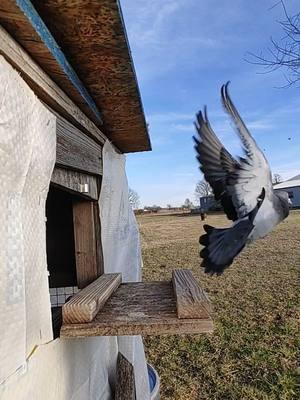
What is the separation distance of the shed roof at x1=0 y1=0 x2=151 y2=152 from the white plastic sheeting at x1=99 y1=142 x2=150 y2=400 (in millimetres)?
453

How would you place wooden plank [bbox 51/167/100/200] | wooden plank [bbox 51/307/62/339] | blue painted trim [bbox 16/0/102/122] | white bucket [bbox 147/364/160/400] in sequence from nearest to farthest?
1. blue painted trim [bbox 16/0/102/122]
2. wooden plank [bbox 51/307/62/339]
3. wooden plank [bbox 51/167/100/200]
4. white bucket [bbox 147/364/160/400]

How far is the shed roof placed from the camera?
25.1 inches

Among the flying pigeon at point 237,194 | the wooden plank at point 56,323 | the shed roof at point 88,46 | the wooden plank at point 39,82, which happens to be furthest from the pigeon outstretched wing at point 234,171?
the wooden plank at point 56,323

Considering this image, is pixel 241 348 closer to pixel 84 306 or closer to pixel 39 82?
pixel 84 306

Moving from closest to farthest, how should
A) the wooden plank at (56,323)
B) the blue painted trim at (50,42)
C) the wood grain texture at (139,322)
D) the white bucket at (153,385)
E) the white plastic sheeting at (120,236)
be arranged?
the blue painted trim at (50,42) → the wood grain texture at (139,322) → the wooden plank at (56,323) → the white plastic sheeting at (120,236) → the white bucket at (153,385)

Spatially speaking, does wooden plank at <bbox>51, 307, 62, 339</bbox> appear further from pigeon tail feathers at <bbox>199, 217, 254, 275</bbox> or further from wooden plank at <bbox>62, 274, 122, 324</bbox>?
pigeon tail feathers at <bbox>199, 217, 254, 275</bbox>

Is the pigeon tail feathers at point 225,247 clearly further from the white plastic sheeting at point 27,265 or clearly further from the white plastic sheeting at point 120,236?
the white plastic sheeting at point 27,265

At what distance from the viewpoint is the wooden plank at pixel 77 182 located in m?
1.07

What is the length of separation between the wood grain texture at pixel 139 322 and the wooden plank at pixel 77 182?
369 millimetres

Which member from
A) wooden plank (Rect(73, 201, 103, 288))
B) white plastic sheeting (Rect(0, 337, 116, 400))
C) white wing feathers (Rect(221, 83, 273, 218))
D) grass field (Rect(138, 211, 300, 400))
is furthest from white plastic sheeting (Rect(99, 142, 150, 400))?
grass field (Rect(138, 211, 300, 400))

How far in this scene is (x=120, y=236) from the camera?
1920 millimetres

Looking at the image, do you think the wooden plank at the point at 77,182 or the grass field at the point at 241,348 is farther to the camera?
the grass field at the point at 241,348

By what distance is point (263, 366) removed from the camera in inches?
106

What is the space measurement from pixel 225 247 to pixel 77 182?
80cm
